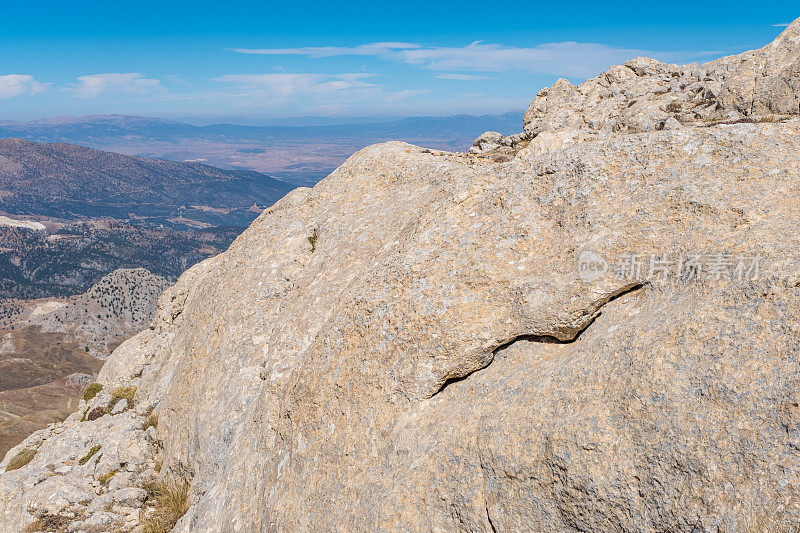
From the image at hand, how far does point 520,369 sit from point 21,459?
26.0m

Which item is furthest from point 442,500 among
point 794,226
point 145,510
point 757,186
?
point 145,510

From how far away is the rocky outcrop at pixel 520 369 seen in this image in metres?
9.00

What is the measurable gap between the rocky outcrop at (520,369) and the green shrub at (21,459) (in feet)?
12.5

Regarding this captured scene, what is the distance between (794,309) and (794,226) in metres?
2.67

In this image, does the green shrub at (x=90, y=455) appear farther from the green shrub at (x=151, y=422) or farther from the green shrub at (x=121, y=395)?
the green shrub at (x=121, y=395)

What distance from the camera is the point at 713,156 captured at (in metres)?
12.9

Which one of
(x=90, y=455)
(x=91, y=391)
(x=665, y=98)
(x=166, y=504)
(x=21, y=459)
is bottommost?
(x=21, y=459)

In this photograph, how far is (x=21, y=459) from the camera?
2430cm

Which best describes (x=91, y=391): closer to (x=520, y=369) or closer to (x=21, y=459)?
(x=21, y=459)

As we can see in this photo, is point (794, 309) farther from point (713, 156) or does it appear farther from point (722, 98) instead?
point (722, 98)

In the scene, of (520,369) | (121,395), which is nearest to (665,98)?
(520,369)

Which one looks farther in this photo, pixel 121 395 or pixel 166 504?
pixel 121 395

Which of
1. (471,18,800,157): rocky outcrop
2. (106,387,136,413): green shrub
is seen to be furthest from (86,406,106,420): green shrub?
(471,18,800,157): rocky outcrop

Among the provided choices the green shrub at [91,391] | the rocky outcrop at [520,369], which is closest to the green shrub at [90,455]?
the rocky outcrop at [520,369]
